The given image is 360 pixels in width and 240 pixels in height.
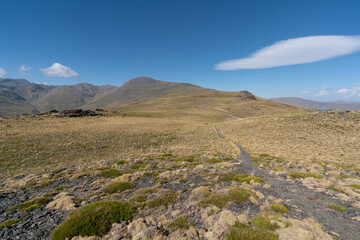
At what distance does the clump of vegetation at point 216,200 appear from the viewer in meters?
8.97

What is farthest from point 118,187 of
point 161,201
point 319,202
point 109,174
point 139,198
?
point 319,202

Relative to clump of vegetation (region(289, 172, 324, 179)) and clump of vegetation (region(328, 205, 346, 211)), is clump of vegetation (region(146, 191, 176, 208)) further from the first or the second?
clump of vegetation (region(289, 172, 324, 179))

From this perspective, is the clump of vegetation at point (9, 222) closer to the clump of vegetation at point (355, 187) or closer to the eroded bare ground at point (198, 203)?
the eroded bare ground at point (198, 203)

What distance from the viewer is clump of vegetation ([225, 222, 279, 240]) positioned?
6.29 m

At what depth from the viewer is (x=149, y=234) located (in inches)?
272

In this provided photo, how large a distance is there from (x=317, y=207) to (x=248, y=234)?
247 inches

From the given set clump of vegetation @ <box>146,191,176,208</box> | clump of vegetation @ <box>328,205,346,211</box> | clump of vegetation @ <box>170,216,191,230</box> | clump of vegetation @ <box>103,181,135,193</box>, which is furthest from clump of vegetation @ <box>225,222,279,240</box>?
clump of vegetation @ <box>103,181,135,193</box>

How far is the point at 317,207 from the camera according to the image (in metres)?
9.20

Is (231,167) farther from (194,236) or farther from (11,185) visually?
(11,185)

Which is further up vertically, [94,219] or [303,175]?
[94,219]

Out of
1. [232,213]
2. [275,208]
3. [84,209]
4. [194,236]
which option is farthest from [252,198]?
[84,209]

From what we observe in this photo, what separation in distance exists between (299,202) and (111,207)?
12085 millimetres

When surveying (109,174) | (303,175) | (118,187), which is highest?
(303,175)

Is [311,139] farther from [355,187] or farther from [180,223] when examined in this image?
[180,223]
